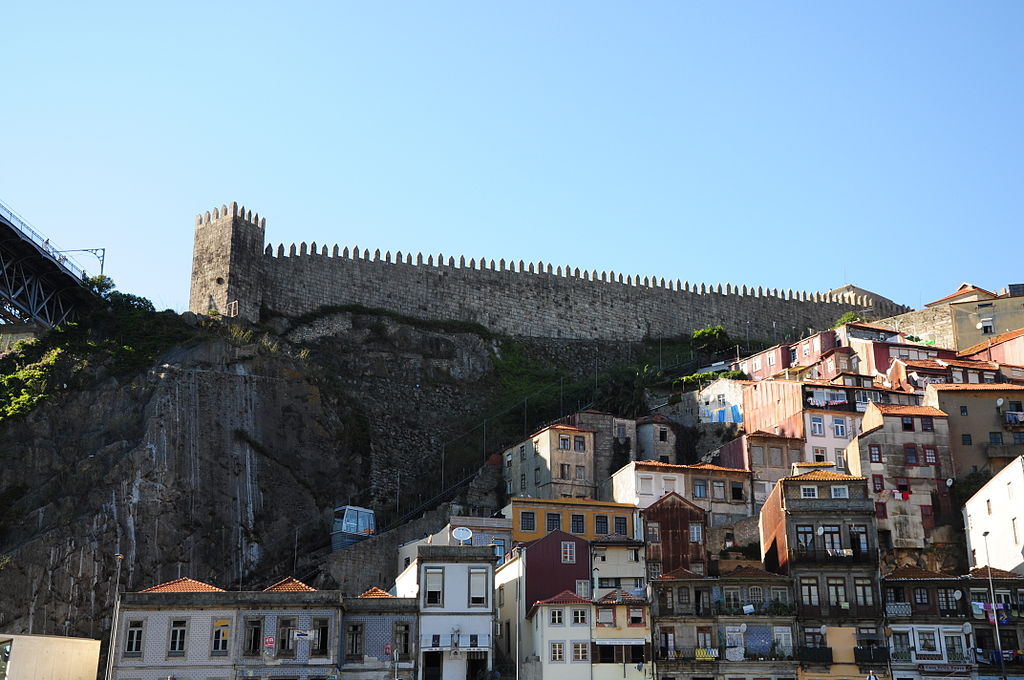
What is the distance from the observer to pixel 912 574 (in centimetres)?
5362

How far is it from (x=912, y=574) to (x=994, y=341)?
31.6 metres

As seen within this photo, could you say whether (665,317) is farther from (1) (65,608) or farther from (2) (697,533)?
(1) (65,608)

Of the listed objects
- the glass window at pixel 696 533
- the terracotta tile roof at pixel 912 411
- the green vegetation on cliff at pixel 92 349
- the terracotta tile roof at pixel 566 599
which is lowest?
the terracotta tile roof at pixel 566 599

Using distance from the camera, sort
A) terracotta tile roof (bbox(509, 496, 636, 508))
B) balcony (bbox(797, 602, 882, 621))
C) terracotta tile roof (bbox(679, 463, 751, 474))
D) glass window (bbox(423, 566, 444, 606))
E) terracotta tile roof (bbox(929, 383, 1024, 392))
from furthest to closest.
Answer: terracotta tile roof (bbox(929, 383, 1024, 392)) → terracotta tile roof (bbox(679, 463, 751, 474)) → terracotta tile roof (bbox(509, 496, 636, 508)) → balcony (bbox(797, 602, 882, 621)) → glass window (bbox(423, 566, 444, 606))

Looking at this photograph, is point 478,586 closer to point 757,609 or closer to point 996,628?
point 757,609

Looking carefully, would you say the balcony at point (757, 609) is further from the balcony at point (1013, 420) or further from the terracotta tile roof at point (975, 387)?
the terracotta tile roof at point (975, 387)

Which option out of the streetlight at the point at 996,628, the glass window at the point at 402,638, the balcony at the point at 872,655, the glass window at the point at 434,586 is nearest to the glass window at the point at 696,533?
the balcony at the point at 872,655

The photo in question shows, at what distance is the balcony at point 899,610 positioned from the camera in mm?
52125

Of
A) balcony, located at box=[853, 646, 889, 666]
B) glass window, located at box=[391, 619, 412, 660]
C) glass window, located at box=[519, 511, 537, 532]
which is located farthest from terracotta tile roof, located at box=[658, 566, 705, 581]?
glass window, located at box=[391, 619, 412, 660]

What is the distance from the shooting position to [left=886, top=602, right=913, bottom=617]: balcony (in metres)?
52.1

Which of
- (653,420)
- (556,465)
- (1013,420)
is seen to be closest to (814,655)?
(1013,420)

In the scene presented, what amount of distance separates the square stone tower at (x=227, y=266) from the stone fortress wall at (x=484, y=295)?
2.4 inches

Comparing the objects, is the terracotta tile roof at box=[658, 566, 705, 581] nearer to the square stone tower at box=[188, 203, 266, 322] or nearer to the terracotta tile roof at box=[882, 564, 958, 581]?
the terracotta tile roof at box=[882, 564, 958, 581]

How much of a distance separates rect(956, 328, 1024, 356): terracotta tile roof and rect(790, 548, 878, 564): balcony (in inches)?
1215
